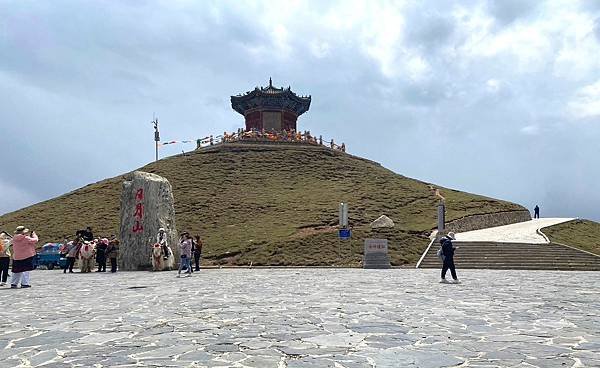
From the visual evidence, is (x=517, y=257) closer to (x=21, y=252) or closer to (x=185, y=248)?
(x=185, y=248)

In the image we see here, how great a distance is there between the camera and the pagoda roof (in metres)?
66.3

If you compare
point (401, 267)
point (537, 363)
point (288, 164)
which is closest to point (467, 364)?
point (537, 363)

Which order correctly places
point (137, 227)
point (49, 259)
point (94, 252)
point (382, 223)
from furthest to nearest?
point (382, 223) < point (49, 259) < point (94, 252) < point (137, 227)

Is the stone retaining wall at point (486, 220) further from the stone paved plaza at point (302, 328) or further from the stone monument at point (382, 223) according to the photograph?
the stone paved plaza at point (302, 328)

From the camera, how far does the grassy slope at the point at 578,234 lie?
33.9m

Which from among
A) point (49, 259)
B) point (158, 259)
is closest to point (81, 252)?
point (158, 259)

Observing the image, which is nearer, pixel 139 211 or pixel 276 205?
pixel 139 211

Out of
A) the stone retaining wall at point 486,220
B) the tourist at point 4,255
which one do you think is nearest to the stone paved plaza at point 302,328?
the tourist at point 4,255

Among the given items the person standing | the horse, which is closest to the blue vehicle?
the person standing

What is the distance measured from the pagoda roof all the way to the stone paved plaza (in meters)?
53.5

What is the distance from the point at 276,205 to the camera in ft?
→ 144

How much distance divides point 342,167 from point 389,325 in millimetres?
49688

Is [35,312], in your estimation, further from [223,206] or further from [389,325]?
[223,206]

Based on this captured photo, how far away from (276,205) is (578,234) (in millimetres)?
23671
